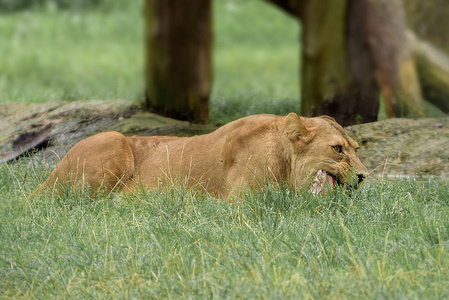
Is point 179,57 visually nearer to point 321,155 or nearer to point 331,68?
point 331,68

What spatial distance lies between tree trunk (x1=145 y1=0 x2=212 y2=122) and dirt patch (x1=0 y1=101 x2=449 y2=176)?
18 cm

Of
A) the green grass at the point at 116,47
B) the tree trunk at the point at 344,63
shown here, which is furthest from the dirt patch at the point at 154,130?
the green grass at the point at 116,47

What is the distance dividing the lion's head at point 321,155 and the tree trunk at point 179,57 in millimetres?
1930

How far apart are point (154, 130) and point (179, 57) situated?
75 cm

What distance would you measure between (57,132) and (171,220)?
2865 mm

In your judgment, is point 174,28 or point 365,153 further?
point 174,28

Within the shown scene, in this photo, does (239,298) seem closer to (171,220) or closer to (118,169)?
(171,220)

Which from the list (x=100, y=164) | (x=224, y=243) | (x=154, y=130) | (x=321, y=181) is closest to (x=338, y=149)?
(x=321, y=181)

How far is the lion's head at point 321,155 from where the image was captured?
495cm

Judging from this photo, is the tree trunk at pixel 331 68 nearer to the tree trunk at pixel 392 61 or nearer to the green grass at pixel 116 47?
the tree trunk at pixel 392 61

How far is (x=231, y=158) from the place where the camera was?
5.40 meters

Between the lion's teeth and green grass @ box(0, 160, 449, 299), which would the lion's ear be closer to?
the lion's teeth

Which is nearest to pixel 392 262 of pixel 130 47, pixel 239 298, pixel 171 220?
pixel 239 298

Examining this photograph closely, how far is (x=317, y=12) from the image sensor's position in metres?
6.60
